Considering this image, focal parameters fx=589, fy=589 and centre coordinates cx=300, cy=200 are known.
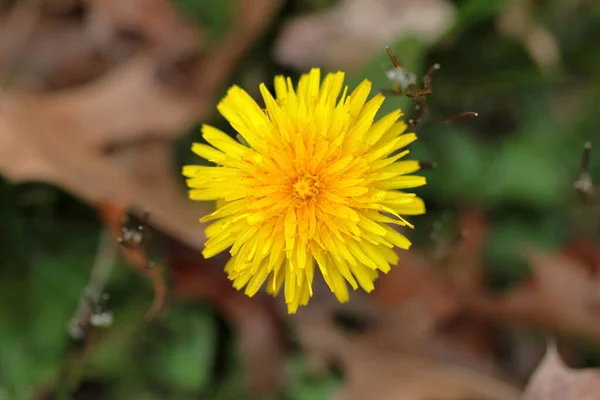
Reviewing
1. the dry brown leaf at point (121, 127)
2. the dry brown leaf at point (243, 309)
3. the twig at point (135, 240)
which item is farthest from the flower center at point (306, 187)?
the dry brown leaf at point (243, 309)

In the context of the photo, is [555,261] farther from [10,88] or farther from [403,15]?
[10,88]

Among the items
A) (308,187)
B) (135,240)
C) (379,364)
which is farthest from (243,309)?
(308,187)

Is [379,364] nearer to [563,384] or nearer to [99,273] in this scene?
[563,384]

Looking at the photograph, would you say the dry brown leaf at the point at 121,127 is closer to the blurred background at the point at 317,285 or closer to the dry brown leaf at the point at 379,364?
the blurred background at the point at 317,285

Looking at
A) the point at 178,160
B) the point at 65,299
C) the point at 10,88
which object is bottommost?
the point at 65,299

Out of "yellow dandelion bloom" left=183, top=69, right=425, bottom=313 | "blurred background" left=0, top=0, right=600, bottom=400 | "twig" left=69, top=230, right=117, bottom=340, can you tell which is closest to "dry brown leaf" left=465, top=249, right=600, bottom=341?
"blurred background" left=0, top=0, right=600, bottom=400

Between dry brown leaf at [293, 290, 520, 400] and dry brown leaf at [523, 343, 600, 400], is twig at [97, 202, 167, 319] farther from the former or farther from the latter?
dry brown leaf at [523, 343, 600, 400]

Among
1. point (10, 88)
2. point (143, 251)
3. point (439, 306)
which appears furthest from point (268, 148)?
point (10, 88)
